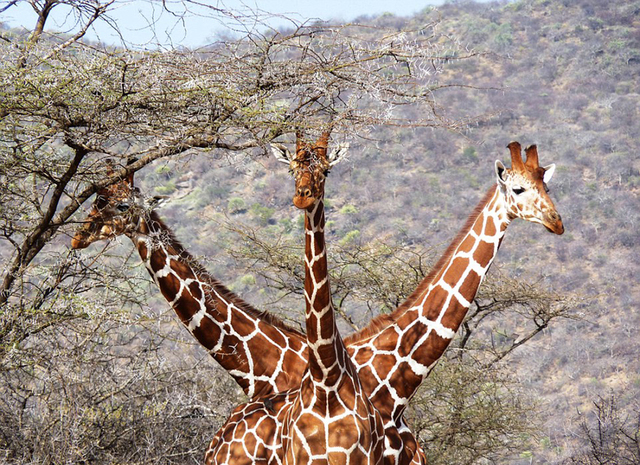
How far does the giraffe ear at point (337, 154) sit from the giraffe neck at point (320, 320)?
53cm

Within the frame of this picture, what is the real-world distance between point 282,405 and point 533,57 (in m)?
39.8

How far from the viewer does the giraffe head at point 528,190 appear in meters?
5.93

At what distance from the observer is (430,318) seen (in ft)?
20.4

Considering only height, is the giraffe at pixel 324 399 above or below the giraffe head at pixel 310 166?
below

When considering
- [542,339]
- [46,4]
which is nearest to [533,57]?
[542,339]

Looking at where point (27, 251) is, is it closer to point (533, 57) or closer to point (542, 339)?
point (542, 339)

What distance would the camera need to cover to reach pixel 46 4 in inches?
262

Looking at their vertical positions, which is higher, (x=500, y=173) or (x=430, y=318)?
(x=500, y=173)

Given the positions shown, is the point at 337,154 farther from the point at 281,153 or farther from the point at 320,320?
the point at 320,320

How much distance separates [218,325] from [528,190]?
2448 millimetres

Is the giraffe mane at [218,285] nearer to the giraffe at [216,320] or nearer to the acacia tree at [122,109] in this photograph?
the giraffe at [216,320]

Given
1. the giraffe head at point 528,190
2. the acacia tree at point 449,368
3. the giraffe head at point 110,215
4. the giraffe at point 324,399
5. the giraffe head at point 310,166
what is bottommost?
the acacia tree at point 449,368

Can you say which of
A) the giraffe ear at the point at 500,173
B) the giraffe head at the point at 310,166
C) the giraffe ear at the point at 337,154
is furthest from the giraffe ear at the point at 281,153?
the giraffe ear at the point at 500,173

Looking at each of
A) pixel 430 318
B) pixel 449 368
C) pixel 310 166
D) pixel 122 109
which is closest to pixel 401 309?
pixel 430 318
